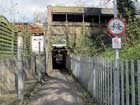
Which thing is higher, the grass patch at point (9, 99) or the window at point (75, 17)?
the window at point (75, 17)

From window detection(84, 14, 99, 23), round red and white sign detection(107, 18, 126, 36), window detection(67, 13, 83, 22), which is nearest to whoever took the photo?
round red and white sign detection(107, 18, 126, 36)

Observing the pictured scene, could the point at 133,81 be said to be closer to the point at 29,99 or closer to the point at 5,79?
the point at 29,99

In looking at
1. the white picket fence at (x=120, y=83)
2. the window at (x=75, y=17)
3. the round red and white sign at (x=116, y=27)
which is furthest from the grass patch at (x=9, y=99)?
the window at (x=75, y=17)

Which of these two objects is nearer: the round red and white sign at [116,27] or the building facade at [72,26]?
the round red and white sign at [116,27]

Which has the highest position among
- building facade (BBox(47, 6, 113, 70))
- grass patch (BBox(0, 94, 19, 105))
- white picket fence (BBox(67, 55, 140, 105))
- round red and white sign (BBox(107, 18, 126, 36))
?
building facade (BBox(47, 6, 113, 70))

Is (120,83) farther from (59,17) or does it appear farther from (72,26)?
(59,17)

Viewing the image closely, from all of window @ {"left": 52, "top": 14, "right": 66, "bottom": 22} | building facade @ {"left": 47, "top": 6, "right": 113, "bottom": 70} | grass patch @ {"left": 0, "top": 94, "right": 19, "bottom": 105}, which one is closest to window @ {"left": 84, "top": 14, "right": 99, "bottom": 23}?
building facade @ {"left": 47, "top": 6, "right": 113, "bottom": 70}

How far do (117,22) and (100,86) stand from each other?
2.06m

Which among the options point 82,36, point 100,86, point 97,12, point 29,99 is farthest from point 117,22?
point 97,12

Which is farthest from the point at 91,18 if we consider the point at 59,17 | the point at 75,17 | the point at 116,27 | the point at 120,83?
the point at 120,83

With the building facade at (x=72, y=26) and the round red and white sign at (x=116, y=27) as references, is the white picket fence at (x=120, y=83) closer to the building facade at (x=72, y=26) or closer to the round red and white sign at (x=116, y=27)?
the round red and white sign at (x=116, y=27)

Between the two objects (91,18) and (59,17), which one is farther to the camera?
(91,18)

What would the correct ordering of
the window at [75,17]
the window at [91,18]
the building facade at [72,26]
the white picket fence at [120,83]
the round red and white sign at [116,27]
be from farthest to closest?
the window at [75,17], the window at [91,18], the building facade at [72,26], the round red and white sign at [116,27], the white picket fence at [120,83]

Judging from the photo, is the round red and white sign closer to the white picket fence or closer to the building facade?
the white picket fence
